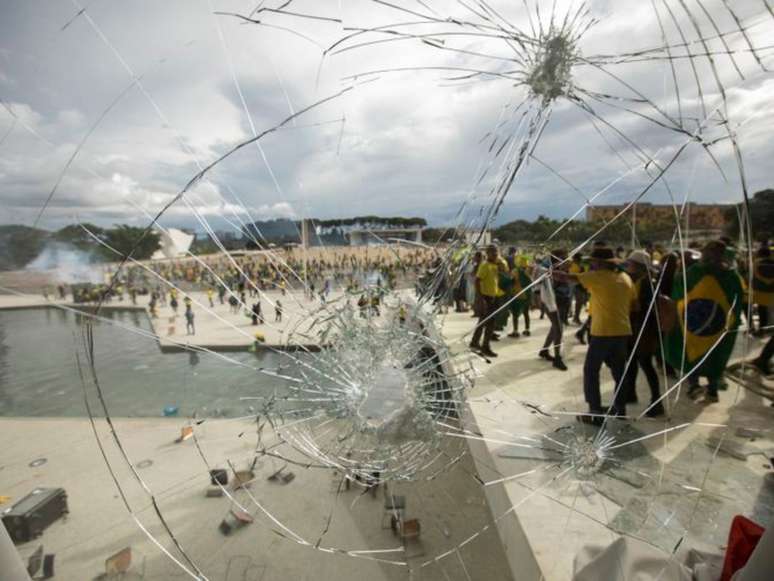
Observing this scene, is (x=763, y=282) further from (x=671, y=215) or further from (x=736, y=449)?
(x=736, y=449)

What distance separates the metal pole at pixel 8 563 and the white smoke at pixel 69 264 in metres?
1.67

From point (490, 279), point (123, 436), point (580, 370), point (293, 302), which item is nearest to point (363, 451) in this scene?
point (293, 302)

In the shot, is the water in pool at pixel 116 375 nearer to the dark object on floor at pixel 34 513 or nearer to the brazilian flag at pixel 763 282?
the dark object on floor at pixel 34 513

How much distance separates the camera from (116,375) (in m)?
7.15

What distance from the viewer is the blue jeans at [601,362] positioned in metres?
2.52

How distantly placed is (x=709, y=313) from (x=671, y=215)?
99 centimetres

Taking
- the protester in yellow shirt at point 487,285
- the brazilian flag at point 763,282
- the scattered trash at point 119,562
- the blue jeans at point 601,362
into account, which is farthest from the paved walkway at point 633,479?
the scattered trash at point 119,562

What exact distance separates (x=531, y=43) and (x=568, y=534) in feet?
7.68

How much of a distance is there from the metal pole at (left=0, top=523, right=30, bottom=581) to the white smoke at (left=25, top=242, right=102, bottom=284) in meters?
1.67

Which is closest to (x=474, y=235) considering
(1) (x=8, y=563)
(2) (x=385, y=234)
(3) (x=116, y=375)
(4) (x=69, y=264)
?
(2) (x=385, y=234)

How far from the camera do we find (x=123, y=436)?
4.71 meters

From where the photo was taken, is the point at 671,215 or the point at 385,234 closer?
the point at 671,215

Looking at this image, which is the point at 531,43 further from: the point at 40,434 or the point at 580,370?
the point at 40,434

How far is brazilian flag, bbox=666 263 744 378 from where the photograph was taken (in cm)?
207
